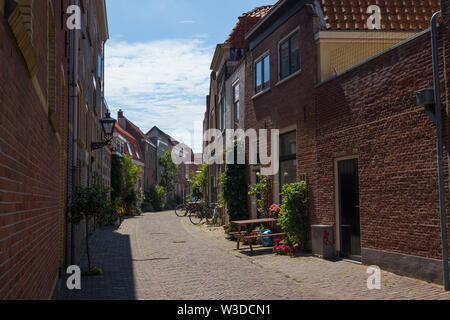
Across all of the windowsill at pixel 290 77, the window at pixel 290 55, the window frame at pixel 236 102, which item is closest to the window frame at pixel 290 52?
the window at pixel 290 55

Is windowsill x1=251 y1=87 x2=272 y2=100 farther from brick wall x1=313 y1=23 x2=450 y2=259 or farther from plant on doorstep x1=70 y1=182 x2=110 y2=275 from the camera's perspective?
plant on doorstep x1=70 y1=182 x2=110 y2=275

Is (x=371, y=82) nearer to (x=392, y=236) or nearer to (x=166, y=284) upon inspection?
(x=392, y=236)

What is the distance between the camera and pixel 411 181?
27.0 feet

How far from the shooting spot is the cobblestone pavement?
7.18 metres

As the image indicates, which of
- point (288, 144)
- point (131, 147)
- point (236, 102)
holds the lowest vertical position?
point (288, 144)

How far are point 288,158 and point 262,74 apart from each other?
370cm

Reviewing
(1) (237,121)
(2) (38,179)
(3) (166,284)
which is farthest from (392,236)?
(1) (237,121)

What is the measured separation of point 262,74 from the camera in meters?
15.9

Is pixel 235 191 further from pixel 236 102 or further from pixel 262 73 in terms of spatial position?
pixel 262 73

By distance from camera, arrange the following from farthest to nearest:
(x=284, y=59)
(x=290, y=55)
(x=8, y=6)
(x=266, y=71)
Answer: (x=266, y=71), (x=284, y=59), (x=290, y=55), (x=8, y=6)

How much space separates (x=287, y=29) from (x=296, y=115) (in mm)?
2732

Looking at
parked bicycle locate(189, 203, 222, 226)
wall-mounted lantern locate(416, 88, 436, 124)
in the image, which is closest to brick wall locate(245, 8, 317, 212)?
wall-mounted lantern locate(416, 88, 436, 124)

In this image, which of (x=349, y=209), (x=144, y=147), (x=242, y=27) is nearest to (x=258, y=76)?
(x=242, y=27)

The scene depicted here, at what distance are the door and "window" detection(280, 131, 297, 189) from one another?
2621 millimetres
